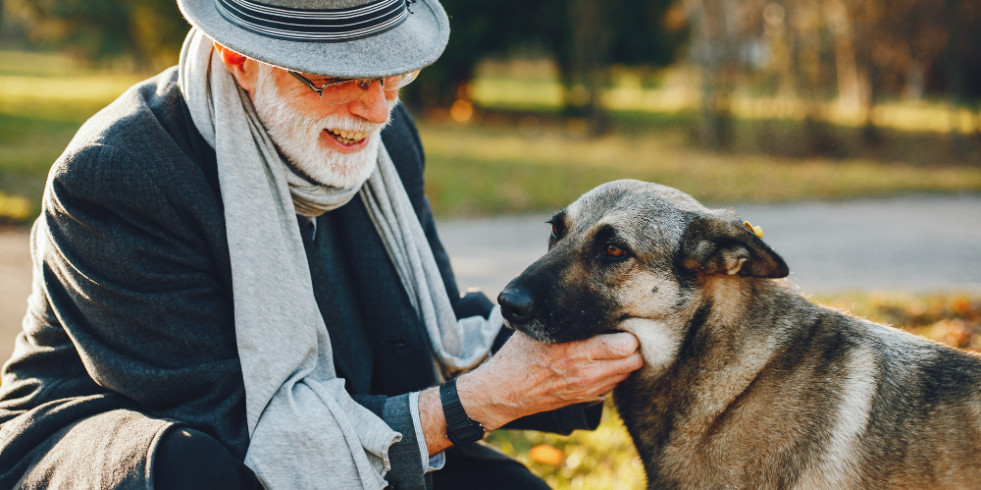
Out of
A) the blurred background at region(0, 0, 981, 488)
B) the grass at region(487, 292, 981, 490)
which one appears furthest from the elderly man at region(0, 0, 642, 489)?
the blurred background at region(0, 0, 981, 488)

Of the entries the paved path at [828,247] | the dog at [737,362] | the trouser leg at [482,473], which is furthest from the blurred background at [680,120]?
the dog at [737,362]

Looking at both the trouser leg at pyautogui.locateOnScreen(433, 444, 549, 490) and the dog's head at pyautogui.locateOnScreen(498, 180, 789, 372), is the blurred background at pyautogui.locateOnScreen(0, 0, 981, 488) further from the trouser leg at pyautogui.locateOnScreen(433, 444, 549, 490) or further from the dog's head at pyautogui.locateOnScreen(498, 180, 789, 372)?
the dog's head at pyautogui.locateOnScreen(498, 180, 789, 372)

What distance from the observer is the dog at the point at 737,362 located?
243cm

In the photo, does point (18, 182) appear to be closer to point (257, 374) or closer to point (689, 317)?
point (257, 374)

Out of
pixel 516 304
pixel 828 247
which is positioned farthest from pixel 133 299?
pixel 828 247

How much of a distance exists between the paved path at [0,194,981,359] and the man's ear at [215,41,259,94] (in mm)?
3876

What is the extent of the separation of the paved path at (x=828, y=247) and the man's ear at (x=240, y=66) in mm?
3876

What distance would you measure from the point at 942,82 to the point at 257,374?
3343cm

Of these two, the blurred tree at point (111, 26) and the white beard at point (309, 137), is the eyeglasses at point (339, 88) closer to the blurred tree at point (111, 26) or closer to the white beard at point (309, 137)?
the white beard at point (309, 137)

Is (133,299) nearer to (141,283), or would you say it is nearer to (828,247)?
(141,283)

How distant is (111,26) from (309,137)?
147 feet

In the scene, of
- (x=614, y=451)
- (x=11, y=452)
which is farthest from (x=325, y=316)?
(x=614, y=451)

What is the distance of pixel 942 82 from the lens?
97.2ft

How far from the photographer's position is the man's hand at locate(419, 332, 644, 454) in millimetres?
2660
